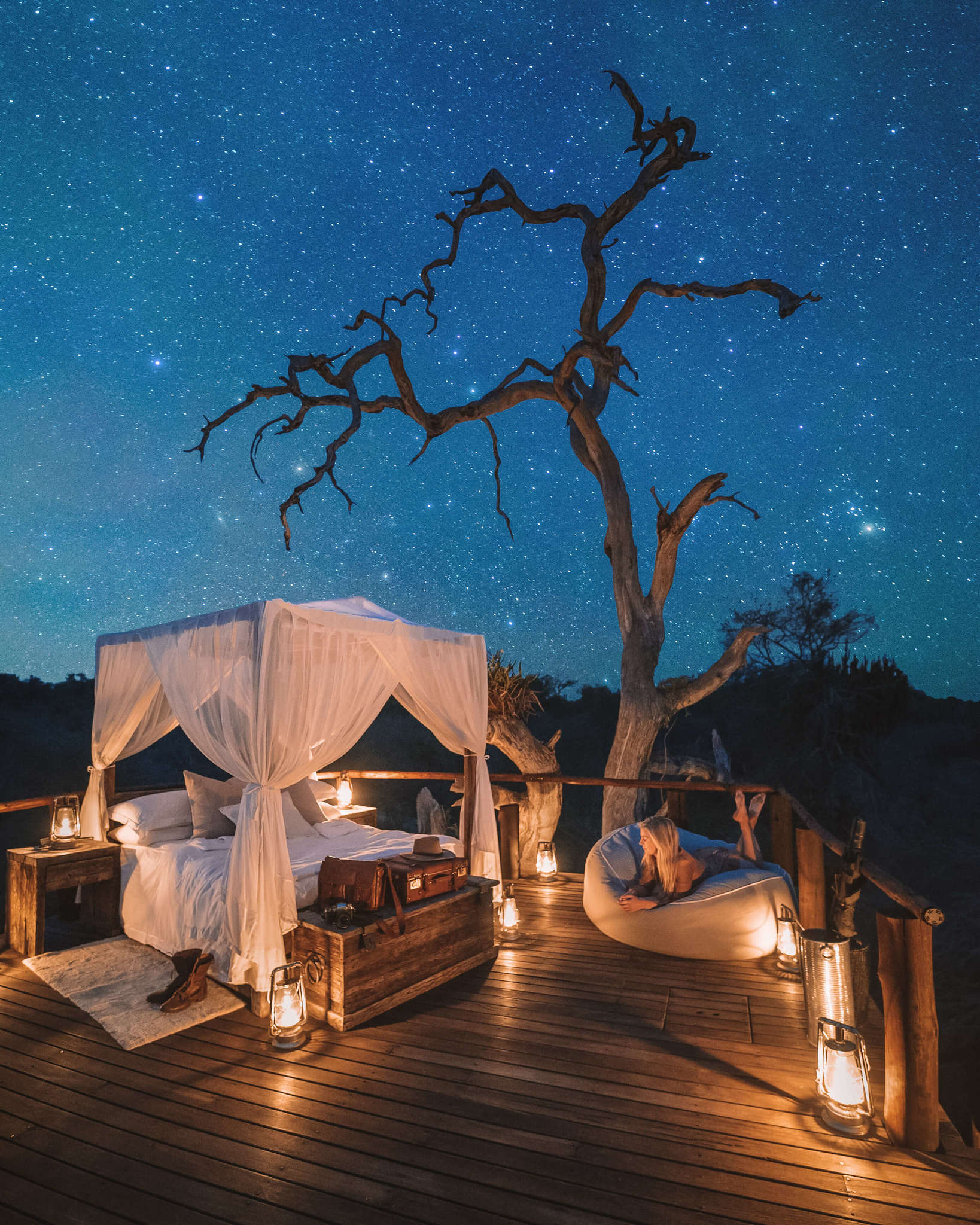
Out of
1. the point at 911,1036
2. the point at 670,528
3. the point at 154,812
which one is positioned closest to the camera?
the point at 911,1036

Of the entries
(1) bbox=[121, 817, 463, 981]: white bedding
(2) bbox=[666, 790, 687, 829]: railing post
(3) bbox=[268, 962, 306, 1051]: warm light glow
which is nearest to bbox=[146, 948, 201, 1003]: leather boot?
(1) bbox=[121, 817, 463, 981]: white bedding

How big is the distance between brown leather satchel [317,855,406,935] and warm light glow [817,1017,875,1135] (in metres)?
2.00

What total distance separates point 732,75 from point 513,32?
2.29 meters

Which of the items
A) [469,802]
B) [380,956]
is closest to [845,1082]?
[380,956]

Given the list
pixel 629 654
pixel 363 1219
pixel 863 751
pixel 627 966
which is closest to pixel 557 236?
pixel 629 654

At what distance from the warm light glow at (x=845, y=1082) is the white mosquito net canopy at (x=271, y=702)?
244 cm

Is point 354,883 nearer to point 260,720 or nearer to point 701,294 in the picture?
point 260,720

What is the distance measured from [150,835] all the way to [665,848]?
11.5 feet

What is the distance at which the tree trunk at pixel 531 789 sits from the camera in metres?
6.41

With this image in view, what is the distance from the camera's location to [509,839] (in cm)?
568

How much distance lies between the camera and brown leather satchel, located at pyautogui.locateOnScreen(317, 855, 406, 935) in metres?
3.45

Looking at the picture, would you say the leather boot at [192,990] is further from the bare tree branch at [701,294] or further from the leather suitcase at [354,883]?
the bare tree branch at [701,294]

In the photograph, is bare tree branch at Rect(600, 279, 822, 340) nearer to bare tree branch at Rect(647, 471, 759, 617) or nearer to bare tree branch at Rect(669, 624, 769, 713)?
bare tree branch at Rect(647, 471, 759, 617)

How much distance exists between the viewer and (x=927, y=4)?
6199 mm
